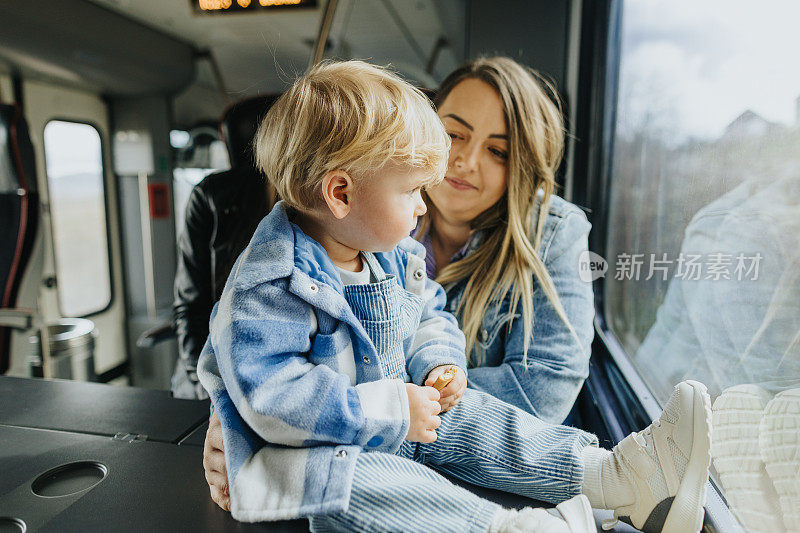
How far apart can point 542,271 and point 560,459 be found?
43 cm

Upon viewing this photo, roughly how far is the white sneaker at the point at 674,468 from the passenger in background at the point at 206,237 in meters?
1.16

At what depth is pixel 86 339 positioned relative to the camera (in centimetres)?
291

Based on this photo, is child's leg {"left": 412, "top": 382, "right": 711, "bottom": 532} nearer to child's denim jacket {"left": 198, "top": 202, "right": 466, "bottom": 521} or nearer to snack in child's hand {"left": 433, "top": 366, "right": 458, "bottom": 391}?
snack in child's hand {"left": 433, "top": 366, "right": 458, "bottom": 391}

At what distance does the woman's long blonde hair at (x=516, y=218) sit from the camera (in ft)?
3.64

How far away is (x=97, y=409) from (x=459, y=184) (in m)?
0.95

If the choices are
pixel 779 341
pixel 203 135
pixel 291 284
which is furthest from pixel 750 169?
pixel 203 135

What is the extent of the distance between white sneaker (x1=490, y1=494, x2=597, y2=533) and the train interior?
88 millimetres

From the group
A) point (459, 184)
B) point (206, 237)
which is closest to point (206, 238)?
point (206, 237)

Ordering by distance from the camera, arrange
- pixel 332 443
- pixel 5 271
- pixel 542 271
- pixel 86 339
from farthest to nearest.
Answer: pixel 86 339, pixel 5 271, pixel 542 271, pixel 332 443

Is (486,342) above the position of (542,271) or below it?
below

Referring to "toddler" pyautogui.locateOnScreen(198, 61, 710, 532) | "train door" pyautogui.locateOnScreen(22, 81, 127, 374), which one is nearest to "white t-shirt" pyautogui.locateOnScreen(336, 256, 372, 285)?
"toddler" pyautogui.locateOnScreen(198, 61, 710, 532)

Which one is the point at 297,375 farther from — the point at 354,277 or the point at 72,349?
the point at 72,349

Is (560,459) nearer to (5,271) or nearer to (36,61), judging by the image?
(5,271)

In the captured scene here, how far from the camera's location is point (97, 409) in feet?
3.61
